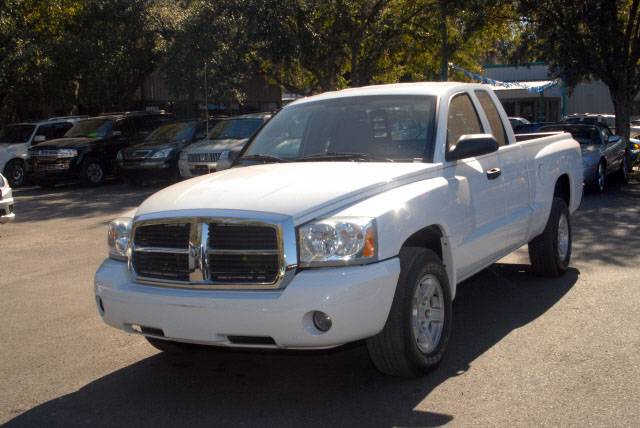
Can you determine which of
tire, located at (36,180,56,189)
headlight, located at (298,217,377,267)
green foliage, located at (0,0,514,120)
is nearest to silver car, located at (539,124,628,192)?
green foliage, located at (0,0,514,120)

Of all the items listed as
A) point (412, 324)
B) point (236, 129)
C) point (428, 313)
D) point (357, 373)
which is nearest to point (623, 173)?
point (236, 129)

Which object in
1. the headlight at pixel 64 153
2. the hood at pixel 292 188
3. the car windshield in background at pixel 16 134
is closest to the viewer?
the hood at pixel 292 188

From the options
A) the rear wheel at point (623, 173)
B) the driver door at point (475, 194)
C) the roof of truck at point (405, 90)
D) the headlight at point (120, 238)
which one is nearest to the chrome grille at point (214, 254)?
the headlight at point (120, 238)

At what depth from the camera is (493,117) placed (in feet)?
23.2

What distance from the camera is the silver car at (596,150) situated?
15.7 m

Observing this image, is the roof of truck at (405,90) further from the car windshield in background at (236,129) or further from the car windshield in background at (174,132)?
the car windshield in background at (174,132)

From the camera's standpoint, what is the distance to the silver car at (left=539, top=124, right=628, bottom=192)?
51.6ft

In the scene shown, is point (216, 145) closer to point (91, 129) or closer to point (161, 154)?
point (161, 154)

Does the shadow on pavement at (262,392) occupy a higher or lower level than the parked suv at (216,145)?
lower

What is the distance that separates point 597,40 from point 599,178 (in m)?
5.05

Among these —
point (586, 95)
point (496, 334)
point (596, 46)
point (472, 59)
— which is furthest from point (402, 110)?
point (586, 95)

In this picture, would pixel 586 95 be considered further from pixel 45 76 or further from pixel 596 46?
pixel 45 76

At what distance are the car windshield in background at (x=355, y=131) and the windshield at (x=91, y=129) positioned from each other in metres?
16.0

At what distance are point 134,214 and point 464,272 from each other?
2368 millimetres
